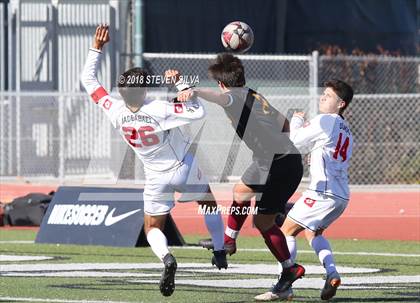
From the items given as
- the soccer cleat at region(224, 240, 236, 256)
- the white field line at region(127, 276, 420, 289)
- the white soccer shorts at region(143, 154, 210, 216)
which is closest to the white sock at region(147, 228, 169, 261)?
the white soccer shorts at region(143, 154, 210, 216)

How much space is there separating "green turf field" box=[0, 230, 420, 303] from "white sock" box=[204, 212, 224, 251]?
0.42 meters

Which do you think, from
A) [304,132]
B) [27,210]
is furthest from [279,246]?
[27,210]

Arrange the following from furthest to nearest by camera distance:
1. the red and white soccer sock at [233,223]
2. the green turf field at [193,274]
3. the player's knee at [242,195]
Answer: the red and white soccer sock at [233,223] → the player's knee at [242,195] → the green turf field at [193,274]

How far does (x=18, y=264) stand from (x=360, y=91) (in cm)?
1041

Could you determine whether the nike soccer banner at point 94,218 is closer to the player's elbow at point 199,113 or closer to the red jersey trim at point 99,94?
the red jersey trim at point 99,94

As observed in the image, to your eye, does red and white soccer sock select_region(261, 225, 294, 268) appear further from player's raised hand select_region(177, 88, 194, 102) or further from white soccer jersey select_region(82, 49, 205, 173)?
player's raised hand select_region(177, 88, 194, 102)

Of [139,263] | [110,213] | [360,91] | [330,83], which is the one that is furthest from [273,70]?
[330,83]

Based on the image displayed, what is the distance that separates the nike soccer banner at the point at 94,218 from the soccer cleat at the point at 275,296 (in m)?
5.35

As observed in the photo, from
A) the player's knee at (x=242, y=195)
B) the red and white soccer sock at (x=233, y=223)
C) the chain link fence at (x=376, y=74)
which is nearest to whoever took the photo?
the player's knee at (x=242, y=195)

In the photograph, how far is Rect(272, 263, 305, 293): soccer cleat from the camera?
10.7 m

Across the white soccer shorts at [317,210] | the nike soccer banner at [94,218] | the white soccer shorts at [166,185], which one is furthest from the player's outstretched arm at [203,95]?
the nike soccer banner at [94,218]

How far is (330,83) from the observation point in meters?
10.9

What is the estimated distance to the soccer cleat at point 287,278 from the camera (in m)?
10.7

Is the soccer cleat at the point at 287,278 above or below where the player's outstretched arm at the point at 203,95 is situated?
below
